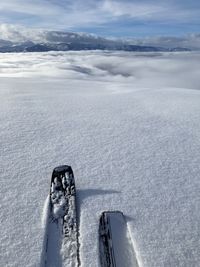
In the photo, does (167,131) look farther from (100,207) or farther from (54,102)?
(54,102)

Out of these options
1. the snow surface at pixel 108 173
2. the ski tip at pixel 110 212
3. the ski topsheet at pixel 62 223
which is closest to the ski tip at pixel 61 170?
the ski topsheet at pixel 62 223

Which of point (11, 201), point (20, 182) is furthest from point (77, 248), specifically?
point (20, 182)

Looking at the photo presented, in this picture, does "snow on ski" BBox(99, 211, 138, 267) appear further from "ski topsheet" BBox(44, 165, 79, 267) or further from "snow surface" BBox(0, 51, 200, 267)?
"ski topsheet" BBox(44, 165, 79, 267)

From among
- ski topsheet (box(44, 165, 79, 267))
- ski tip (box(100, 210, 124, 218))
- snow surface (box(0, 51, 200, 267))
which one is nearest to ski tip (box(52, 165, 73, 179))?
ski topsheet (box(44, 165, 79, 267))

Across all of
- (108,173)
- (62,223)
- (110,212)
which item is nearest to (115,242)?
(110,212)

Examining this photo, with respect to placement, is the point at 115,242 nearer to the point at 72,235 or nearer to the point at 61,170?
the point at 72,235
